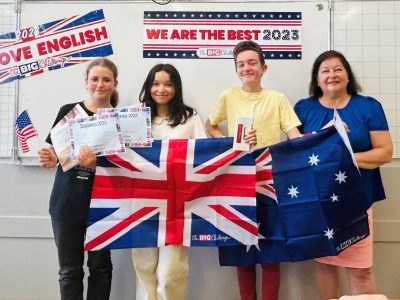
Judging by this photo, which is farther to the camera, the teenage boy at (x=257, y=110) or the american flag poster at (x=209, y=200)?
the teenage boy at (x=257, y=110)

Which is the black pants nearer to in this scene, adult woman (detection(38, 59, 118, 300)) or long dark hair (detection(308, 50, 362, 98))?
adult woman (detection(38, 59, 118, 300))

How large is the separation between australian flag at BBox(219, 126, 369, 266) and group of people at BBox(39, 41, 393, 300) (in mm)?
111

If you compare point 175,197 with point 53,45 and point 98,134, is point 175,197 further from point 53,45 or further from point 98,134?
point 53,45

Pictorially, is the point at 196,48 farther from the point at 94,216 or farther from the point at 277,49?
the point at 94,216

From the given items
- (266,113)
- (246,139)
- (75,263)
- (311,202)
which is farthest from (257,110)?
(75,263)

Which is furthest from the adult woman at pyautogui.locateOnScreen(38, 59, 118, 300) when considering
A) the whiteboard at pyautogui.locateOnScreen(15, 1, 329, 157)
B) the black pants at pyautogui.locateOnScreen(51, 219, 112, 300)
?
the whiteboard at pyautogui.locateOnScreen(15, 1, 329, 157)

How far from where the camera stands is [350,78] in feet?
5.97

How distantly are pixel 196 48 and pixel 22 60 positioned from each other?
1169 millimetres

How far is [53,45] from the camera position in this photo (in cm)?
219

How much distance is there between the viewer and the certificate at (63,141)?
5.49ft

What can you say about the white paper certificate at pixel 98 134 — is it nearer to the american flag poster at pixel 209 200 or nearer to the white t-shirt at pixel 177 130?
the american flag poster at pixel 209 200

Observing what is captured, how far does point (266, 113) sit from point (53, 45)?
4.86 ft

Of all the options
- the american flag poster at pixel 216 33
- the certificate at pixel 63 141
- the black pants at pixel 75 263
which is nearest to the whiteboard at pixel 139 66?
the american flag poster at pixel 216 33

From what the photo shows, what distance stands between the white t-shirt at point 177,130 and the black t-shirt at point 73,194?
35 cm
